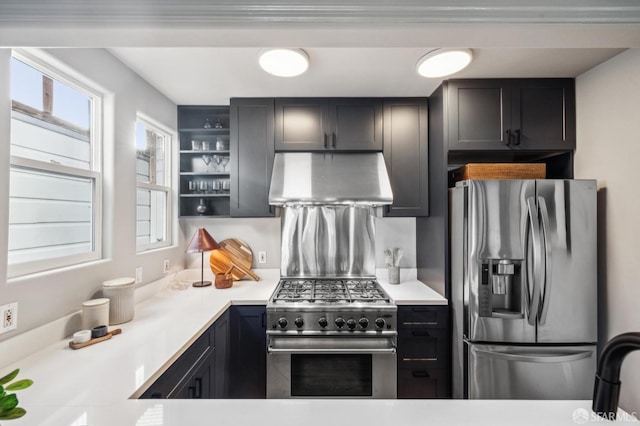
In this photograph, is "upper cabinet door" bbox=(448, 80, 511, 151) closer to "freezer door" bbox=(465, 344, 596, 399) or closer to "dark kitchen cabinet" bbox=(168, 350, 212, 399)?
"freezer door" bbox=(465, 344, 596, 399)

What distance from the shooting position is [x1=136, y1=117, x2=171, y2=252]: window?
227 centimetres

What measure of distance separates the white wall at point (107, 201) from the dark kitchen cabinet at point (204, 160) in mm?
297

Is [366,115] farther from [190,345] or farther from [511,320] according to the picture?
[190,345]

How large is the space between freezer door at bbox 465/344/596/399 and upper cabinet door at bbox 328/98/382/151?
5.85ft

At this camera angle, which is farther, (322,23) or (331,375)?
(331,375)

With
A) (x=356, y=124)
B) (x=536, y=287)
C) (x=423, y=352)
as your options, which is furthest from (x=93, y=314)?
(x=536, y=287)

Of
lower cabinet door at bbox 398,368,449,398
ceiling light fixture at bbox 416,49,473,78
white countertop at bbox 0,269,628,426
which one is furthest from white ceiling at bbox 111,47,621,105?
lower cabinet door at bbox 398,368,449,398

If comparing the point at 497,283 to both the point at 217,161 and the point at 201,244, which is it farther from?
the point at 217,161

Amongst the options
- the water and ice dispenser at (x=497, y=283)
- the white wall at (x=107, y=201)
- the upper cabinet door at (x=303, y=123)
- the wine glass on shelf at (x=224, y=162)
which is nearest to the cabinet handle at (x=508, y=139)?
the water and ice dispenser at (x=497, y=283)

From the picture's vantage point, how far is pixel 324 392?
1.98 m

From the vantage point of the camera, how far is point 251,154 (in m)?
2.54

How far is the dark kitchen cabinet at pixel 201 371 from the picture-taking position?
1271 mm

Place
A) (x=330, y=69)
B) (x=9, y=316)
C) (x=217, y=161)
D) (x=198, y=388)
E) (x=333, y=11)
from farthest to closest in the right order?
(x=217, y=161) < (x=330, y=69) < (x=198, y=388) < (x=9, y=316) < (x=333, y=11)

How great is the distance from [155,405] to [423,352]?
71.0 inches
